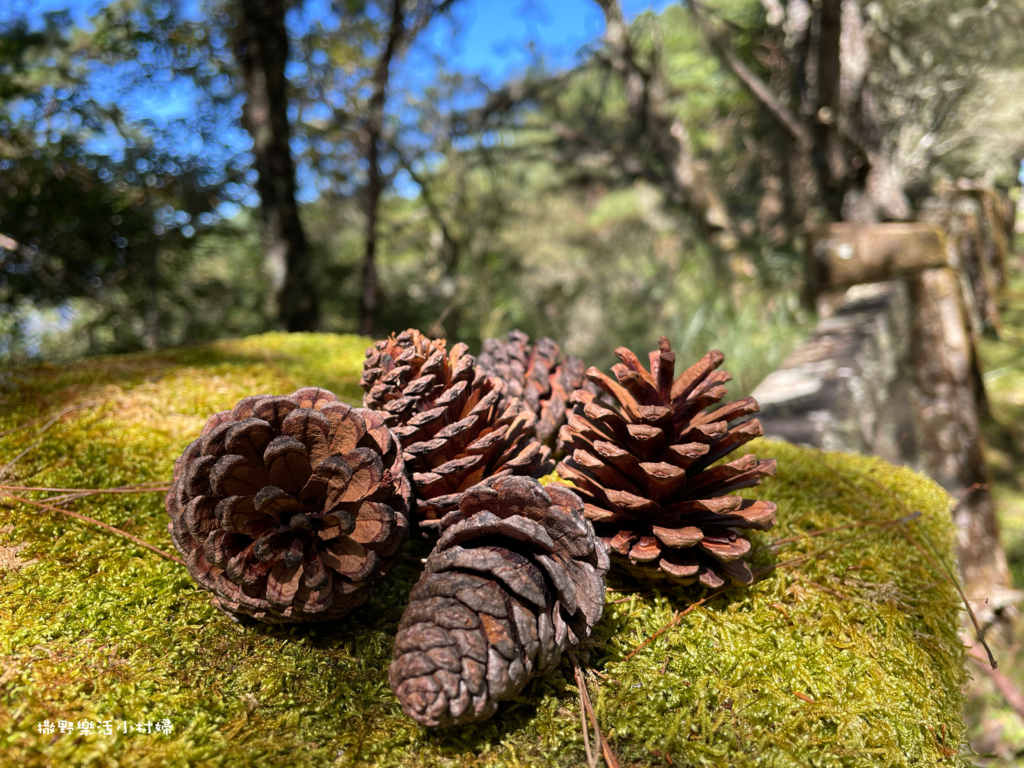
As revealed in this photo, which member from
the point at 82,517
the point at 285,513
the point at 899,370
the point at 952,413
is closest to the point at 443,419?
the point at 285,513

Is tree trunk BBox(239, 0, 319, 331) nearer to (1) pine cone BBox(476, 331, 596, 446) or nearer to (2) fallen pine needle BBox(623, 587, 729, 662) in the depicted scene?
(1) pine cone BBox(476, 331, 596, 446)

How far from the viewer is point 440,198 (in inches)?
251

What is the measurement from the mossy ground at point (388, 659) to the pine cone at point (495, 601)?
13cm

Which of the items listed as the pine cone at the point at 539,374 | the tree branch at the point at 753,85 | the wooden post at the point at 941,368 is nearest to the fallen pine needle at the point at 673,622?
the pine cone at the point at 539,374

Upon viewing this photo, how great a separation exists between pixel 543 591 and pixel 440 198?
6104 mm

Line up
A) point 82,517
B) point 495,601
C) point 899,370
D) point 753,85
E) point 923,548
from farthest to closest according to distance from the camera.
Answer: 1. point 753,85
2. point 899,370
3. point 923,548
4. point 82,517
5. point 495,601

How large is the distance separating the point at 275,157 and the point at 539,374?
3.28 metres

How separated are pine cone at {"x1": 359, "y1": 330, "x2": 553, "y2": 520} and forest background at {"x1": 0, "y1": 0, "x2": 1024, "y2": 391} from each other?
0.65 m

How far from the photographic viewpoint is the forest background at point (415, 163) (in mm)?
3947

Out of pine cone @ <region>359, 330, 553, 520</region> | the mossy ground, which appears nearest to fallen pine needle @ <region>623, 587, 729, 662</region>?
the mossy ground

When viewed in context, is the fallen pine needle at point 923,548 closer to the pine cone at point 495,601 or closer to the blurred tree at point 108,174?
the pine cone at point 495,601

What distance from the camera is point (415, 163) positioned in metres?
6.18

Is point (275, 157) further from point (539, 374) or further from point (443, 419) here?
point (443, 419)

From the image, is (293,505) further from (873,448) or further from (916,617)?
(873,448)
